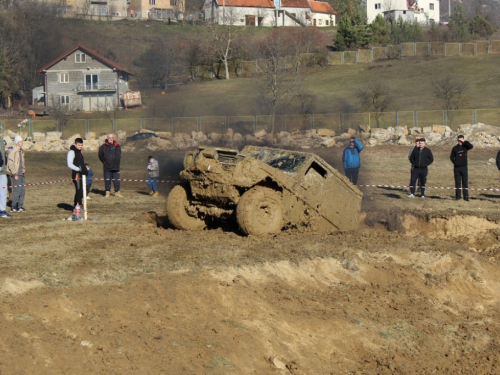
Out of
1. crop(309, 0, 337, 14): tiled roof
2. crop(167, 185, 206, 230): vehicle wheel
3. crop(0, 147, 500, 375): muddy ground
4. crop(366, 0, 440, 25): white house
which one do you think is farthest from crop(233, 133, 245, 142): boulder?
crop(366, 0, 440, 25): white house

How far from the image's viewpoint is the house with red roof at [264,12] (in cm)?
9081

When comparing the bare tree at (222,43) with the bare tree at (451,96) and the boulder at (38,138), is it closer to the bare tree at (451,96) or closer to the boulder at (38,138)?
the bare tree at (451,96)

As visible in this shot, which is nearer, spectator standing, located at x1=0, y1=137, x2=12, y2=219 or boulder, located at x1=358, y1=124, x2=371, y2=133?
spectator standing, located at x1=0, y1=137, x2=12, y2=219

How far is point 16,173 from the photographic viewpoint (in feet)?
55.7

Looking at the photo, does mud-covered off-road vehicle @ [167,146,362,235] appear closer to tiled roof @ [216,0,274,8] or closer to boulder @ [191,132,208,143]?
boulder @ [191,132,208,143]

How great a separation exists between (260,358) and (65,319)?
2.44 m

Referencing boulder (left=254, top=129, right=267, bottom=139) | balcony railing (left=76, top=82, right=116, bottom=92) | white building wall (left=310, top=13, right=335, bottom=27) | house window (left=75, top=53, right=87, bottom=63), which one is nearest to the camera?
boulder (left=254, top=129, right=267, bottom=139)

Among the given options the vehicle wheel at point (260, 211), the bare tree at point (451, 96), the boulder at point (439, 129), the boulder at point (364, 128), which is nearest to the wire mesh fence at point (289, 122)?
the boulder at point (364, 128)

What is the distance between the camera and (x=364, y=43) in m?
77.9

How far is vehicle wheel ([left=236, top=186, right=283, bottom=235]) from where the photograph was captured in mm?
12875

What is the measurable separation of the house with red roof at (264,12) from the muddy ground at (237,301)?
2973 inches

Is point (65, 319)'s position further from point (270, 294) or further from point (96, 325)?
point (270, 294)

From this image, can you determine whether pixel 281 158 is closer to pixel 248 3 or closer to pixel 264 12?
pixel 264 12

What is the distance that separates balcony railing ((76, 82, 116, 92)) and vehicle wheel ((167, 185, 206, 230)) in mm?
51799
